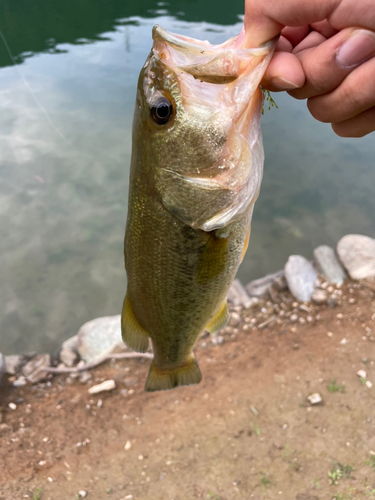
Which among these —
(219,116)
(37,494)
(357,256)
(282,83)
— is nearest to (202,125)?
(219,116)

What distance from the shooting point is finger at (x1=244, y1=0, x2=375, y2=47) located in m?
0.96

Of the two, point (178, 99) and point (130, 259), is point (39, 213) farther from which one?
point (178, 99)

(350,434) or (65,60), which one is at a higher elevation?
(65,60)

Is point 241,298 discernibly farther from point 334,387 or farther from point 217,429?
point 217,429

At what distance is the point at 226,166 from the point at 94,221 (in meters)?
5.37

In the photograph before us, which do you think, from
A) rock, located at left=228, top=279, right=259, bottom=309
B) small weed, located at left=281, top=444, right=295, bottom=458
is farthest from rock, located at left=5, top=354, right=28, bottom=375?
small weed, located at left=281, top=444, right=295, bottom=458

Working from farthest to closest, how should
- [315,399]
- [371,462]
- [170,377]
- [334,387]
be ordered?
[334,387] < [315,399] < [371,462] < [170,377]

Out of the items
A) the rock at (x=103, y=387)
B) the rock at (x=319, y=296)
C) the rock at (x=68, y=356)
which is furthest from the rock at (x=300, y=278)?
the rock at (x=68, y=356)

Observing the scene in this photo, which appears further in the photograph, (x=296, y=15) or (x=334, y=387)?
(x=334, y=387)

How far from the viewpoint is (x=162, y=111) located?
1205mm

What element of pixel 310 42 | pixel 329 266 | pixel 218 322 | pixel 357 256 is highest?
pixel 310 42

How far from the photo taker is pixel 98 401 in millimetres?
3713

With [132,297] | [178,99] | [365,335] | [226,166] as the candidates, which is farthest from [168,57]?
[365,335]

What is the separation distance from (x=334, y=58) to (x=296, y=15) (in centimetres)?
18
